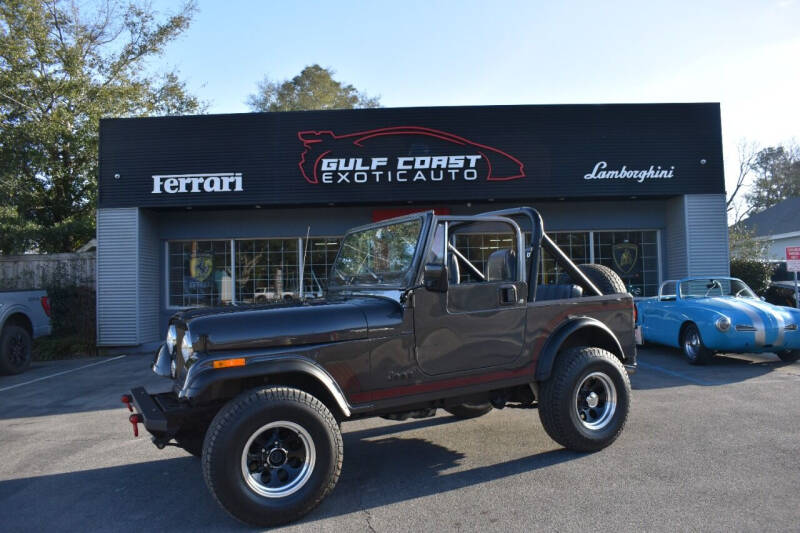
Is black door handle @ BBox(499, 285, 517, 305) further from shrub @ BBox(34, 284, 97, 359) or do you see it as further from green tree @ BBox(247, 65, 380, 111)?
green tree @ BBox(247, 65, 380, 111)

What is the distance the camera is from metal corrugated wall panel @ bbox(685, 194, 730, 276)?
13.0 m

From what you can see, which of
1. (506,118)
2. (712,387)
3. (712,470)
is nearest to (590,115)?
(506,118)

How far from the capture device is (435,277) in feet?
12.3

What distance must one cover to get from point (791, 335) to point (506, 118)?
7.45m

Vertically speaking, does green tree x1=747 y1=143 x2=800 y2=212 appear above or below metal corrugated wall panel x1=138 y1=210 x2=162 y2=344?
above

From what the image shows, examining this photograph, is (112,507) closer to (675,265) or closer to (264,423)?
(264,423)

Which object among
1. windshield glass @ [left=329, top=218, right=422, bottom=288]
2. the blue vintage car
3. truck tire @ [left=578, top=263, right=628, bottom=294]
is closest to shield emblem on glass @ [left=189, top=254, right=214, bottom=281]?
windshield glass @ [left=329, top=218, right=422, bottom=288]

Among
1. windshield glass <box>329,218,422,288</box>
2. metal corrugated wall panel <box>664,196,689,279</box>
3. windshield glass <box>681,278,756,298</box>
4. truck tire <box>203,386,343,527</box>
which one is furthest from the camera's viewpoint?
metal corrugated wall panel <box>664,196,689,279</box>

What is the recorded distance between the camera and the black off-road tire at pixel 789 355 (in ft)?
28.3

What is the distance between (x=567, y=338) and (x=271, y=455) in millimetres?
2637

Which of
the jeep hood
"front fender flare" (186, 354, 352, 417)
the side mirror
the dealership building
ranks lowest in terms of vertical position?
"front fender flare" (186, 354, 352, 417)

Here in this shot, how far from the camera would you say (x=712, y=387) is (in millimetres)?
6984

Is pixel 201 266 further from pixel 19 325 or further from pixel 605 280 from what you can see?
pixel 605 280

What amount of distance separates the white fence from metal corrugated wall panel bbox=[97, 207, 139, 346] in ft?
4.18
